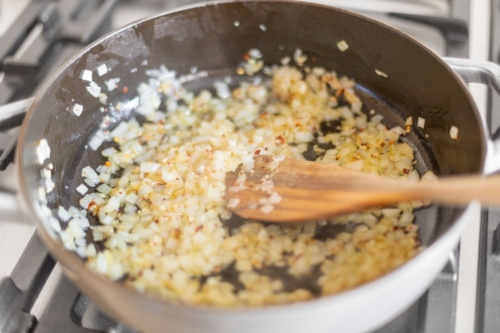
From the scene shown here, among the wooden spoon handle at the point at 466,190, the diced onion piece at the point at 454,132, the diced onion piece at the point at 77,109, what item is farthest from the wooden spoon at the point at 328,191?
the diced onion piece at the point at 77,109

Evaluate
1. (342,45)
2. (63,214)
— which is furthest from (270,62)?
(63,214)

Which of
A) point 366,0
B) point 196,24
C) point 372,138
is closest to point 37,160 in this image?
point 196,24

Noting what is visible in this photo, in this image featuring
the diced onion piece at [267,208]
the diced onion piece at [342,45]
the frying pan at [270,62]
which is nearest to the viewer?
the frying pan at [270,62]

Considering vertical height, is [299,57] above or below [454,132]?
above

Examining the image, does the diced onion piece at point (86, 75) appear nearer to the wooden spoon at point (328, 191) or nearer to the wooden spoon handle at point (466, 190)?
the wooden spoon at point (328, 191)

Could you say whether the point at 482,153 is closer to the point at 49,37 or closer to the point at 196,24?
the point at 196,24

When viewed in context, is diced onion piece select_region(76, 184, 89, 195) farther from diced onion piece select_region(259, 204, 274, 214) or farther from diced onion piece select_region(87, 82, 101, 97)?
diced onion piece select_region(259, 204, 274, 214)

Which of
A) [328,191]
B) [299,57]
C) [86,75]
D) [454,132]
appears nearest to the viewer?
[328,191]

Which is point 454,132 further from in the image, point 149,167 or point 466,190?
point 149,167
